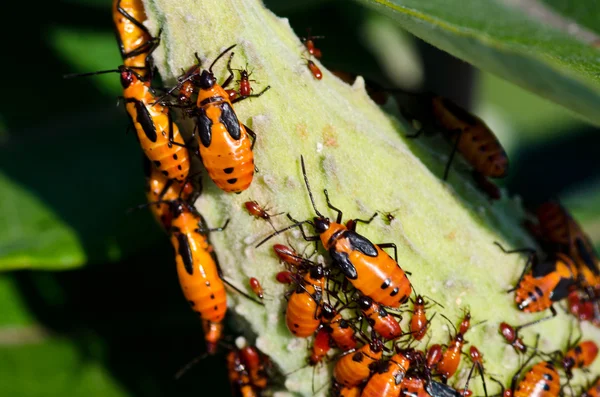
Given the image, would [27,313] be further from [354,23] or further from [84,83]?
[354,23]

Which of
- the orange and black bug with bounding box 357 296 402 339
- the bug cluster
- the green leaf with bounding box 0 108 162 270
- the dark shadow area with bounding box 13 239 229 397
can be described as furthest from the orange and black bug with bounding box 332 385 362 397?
the dark shadow area with bounding box 13 239 229 397

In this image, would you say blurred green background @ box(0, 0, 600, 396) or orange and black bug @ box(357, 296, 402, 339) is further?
blurred green background @ box(0, 0, 600, 396)

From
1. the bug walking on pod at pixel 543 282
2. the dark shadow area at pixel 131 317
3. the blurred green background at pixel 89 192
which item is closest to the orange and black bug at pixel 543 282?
the bug walking on pod at pixel 543 282

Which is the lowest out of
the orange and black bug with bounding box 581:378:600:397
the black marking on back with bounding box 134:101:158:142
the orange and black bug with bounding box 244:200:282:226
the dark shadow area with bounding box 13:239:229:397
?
the dark shadow area with bounding box 13:239:229:397

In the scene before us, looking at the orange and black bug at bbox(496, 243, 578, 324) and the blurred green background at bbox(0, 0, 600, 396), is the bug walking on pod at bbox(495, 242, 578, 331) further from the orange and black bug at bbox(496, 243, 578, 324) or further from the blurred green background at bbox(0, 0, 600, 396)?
the blurred green background at bbox(0, 0, 600, 396)

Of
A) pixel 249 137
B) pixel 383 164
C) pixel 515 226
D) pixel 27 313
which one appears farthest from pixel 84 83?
pixel 515 226

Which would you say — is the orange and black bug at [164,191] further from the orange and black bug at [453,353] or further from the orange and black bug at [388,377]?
the orange and black bug at [453,353]
